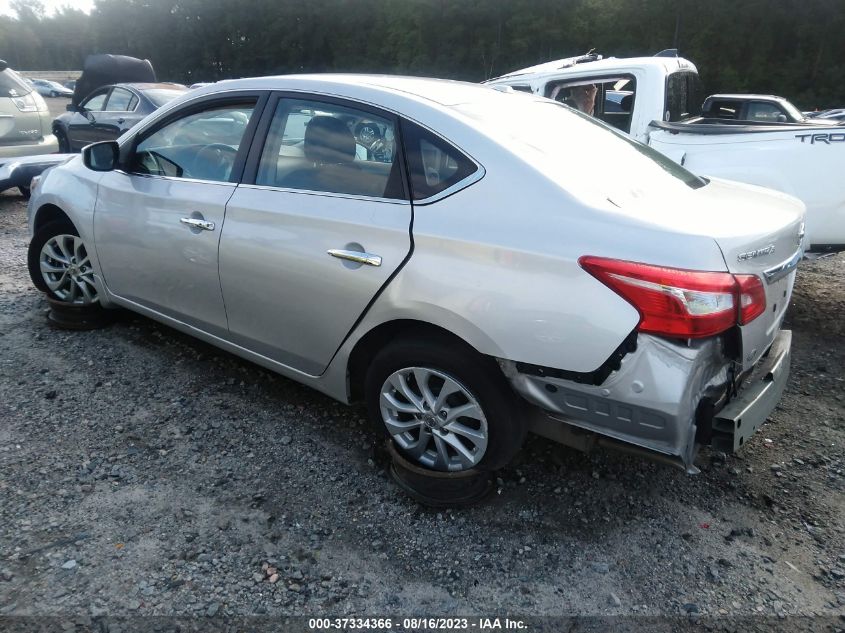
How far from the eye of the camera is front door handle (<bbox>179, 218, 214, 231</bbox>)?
10.7 feet

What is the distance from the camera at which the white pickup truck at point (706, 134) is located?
4559 mm

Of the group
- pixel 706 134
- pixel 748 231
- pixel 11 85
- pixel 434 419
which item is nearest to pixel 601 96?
pixel 706 134

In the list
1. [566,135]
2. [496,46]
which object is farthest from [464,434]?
[496,46]

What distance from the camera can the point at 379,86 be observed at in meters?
2.95

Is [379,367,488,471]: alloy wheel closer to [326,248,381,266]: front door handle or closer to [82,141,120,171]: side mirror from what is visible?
[326,248,381,266]: front door handle

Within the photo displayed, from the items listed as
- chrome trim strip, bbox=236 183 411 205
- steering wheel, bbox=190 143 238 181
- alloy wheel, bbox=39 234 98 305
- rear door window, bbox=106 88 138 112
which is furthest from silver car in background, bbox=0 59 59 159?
chrome trim strip, bbox=236 183 411 205

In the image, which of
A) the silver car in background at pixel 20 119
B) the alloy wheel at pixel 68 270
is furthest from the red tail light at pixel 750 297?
the silver car in background at pixel 20 119

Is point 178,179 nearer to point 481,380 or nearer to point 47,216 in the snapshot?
point 47,216

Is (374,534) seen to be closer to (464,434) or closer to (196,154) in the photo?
(464,434)

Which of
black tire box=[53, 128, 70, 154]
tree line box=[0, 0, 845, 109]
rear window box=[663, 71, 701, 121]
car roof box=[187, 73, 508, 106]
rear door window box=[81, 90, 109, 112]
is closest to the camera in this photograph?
car roof box=[187, 73, 508, 106]

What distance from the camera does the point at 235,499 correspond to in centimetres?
281

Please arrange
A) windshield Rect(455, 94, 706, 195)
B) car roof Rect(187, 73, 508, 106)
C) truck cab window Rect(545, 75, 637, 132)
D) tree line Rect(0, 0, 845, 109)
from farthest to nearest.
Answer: tree line Rect(0, 0, 845, 109)
truck cab window Rect(545, 75, 637, 132)
car roof Rect(187, 73, 508, 106)
windshield Rect(455, 94, 706, 195)

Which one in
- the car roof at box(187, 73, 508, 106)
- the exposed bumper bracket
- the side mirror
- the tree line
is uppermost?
the car roof at box(187, 73, 508, 106)

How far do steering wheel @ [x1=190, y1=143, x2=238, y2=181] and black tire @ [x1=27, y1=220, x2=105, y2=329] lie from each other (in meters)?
1.28
